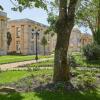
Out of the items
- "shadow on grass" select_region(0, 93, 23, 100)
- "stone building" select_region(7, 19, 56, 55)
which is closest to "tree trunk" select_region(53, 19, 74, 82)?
"shadow on grass" select_region(0, 93, 23, 100)

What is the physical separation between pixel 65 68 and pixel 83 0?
6861 millimetres

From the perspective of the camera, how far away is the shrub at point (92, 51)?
3397 centimetres

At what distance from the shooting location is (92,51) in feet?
111

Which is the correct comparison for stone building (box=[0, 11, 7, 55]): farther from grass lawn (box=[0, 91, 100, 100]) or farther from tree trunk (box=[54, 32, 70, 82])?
grass lawn (box=[0, 91, 100, 100])

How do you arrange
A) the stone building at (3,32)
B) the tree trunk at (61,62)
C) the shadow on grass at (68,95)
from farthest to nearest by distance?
1. the stone building at (3,32)
2. the tree trunk at (61,62)
3. the shadow on grass at (68,95)

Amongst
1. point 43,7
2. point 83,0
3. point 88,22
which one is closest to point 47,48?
point 88,22

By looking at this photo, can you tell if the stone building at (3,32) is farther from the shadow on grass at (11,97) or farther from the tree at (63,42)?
the shadow on grass at (11,97)

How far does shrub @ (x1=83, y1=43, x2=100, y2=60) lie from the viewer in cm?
3397

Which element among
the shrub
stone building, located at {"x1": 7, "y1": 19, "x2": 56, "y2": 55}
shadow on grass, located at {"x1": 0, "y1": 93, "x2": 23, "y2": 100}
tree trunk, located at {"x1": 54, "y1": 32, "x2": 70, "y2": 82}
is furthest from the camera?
stone building, located at {"x1": 7, "y1": 19, "x2": 56, "y2": 55}

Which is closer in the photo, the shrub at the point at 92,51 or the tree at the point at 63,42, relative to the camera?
the tree at the point at 63,42

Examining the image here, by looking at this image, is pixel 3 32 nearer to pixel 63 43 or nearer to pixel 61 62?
pixel 63 43

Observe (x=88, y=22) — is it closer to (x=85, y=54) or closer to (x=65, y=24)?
(x=85, y=54)

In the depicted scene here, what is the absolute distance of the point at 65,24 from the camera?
1530 cm

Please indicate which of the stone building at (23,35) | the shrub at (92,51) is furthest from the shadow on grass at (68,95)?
the stone building at (23,35)
